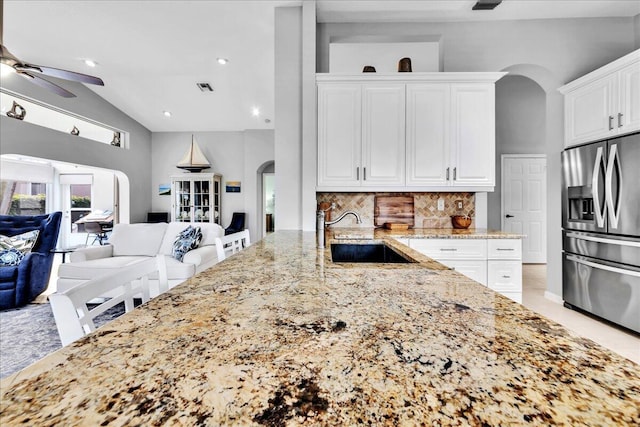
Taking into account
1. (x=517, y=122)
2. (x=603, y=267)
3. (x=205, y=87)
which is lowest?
(x=603, y=267)

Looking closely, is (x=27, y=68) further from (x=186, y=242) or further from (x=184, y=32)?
(x=186, y=242)

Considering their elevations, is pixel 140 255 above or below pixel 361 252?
below

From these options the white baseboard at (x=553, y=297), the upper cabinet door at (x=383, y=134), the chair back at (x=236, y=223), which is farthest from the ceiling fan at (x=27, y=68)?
the white baseboard at (x=553, y=297)

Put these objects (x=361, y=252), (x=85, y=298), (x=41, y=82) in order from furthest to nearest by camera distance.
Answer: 1. (x=41, y=82)
2. (x=361, y=252)
3. (x=85, y=298)

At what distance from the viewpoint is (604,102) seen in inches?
106

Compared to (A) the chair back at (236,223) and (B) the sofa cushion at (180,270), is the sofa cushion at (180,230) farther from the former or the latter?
(A) the chair back at (236,223)

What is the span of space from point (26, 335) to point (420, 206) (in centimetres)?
399

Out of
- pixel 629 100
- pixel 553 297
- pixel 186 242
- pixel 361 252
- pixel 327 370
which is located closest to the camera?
pixel 327 370

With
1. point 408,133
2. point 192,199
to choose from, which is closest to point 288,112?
point 408,133

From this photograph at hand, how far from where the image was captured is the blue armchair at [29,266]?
3.42 metres

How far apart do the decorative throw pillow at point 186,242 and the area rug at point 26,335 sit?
0.83 metres

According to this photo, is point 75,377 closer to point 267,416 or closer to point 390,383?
point 267,416

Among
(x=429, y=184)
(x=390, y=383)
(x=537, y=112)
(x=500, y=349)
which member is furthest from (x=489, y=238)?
(x=537, y=112)

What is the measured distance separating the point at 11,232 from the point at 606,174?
6.58 metres
